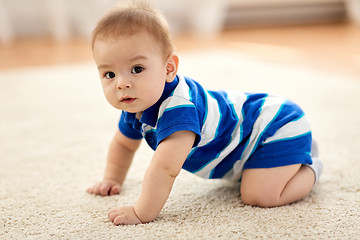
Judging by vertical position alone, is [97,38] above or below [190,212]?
above

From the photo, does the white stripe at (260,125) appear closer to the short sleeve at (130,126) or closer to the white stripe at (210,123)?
the white stripe at (210,123)

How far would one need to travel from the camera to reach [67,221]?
76cm

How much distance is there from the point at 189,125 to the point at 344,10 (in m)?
3.42

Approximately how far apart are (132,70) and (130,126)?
0.59ft

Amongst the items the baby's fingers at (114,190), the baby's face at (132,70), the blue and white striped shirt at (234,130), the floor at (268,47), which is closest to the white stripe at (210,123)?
the blue and white striped shirt at (234,130)

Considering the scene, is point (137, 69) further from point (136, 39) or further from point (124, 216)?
point (124, 216)

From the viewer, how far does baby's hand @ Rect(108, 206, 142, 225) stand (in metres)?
0.74

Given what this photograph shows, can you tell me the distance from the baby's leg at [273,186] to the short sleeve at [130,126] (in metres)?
0.23

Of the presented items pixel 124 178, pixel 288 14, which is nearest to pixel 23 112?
pixel 124 178

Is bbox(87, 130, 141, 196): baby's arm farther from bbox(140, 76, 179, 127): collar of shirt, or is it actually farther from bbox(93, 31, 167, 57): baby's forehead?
bbox(93, 31, 167, 57): baby's forehead

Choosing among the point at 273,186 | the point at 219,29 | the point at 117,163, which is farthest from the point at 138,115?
the point at 219,29

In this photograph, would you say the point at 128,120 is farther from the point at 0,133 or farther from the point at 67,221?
the point at 0,133

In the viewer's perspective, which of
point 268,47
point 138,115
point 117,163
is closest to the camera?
point 138,115

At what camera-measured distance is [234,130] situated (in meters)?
0.83
